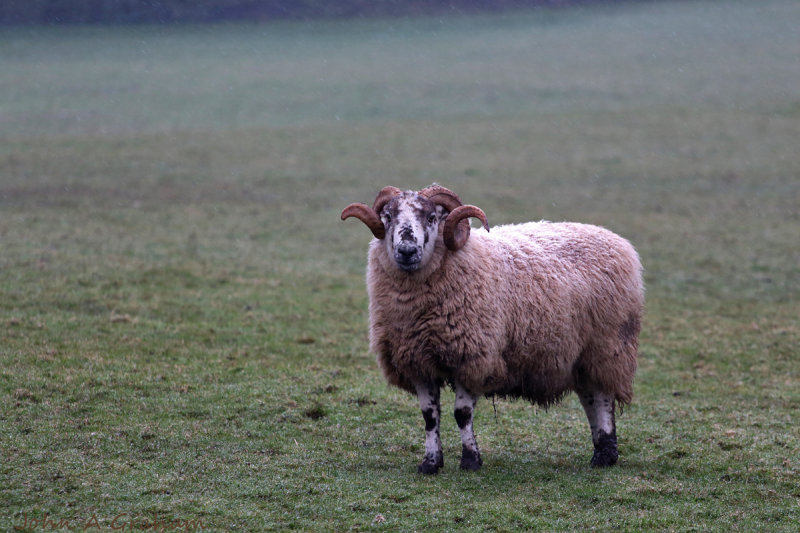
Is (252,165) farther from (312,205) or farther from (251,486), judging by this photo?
(251,486)

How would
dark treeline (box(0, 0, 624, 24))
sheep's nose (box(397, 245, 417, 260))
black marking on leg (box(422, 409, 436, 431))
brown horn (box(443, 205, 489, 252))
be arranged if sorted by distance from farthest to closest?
dark treeline (box(0, 0, 624, 24)) → brown horn (box(443, 205, 489, 252)) → black marking on leg (box(422, 409, 436, 431)) → sheep's nose (box(397, 245, 417, 260))

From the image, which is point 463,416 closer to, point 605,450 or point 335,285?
point 605,450

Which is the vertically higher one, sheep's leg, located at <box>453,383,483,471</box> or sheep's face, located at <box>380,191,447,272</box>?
sheep's face, located at <box>380,191,447,272</box>

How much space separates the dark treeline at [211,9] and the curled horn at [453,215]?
201 ft

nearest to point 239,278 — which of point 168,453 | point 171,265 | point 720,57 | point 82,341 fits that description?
point 171,265

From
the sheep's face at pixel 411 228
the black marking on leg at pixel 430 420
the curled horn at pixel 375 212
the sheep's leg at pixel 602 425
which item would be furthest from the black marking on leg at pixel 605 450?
the curled horn at pixel 375 212

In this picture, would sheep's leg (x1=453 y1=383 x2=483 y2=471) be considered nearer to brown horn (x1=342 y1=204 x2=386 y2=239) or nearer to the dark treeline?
brown horn (x1=342 y1=204 x2=386 y2=239)

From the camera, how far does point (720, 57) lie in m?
58.6

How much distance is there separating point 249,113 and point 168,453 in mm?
38727

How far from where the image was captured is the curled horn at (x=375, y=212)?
9078 mm

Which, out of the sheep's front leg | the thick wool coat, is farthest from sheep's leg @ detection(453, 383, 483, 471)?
the sheep's front leg

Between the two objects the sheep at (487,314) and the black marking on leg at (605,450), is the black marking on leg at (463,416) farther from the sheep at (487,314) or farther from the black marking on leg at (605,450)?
the black marking on leg at (605,450)

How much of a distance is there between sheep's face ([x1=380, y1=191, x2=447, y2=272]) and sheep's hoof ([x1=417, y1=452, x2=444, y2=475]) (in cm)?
186

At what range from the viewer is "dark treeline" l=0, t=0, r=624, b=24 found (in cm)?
6506
